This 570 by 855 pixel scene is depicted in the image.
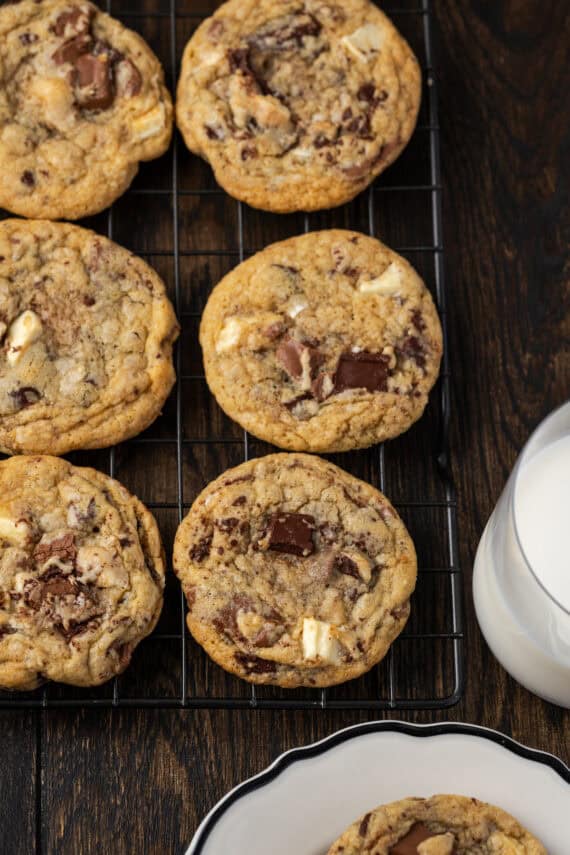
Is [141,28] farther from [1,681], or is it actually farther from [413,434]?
[1,681]

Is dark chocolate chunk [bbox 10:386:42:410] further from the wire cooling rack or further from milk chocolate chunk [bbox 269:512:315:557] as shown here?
milk chocolate chunk [bbox 269:512:315:557]

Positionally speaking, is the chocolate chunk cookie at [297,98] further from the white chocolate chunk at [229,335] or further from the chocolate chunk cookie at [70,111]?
the white chocolate chunk at [229,335]

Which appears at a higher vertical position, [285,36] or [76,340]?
[285,36]

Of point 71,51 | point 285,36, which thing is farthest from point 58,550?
point 285,36

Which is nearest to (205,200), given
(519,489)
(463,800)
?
(519,489)

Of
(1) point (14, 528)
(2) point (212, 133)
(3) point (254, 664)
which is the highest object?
(2) point (212, 133)

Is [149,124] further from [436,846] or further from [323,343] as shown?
[436,846]
